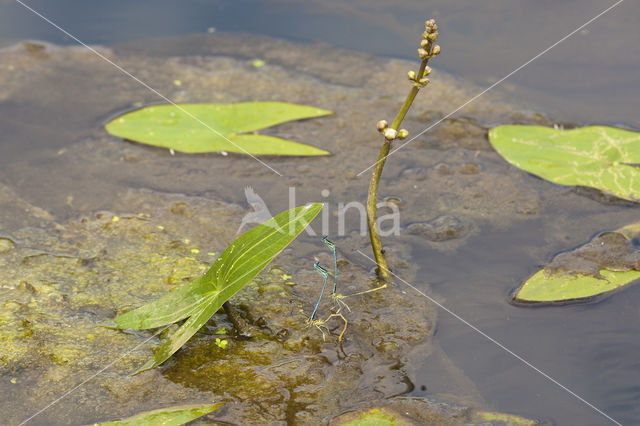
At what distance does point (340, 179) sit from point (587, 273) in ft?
3.95

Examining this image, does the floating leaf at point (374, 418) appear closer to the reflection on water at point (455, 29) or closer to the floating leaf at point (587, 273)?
the floating leaf at point (587, 273)

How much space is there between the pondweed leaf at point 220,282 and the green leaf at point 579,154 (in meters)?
1.63

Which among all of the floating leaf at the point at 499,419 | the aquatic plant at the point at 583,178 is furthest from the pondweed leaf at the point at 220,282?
the aquatic plant at the point at 583,178

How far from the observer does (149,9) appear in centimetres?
436

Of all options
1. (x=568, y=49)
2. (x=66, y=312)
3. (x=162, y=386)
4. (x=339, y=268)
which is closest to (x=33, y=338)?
(x=66, y=312)

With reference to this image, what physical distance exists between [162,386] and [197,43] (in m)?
2.94

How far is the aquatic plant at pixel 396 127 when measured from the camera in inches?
69.1

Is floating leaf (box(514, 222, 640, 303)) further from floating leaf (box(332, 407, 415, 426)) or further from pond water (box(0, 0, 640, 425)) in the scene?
floating leaf (box(332, 407, 415, 426))

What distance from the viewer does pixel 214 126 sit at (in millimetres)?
3236

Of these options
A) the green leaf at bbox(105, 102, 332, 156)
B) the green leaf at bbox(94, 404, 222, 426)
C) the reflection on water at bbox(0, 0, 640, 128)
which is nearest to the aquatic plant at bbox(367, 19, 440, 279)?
the green leaf at bbox(94, 404, 222, 426)

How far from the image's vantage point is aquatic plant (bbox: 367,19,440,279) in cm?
175

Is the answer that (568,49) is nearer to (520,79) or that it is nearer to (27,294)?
(520,79)

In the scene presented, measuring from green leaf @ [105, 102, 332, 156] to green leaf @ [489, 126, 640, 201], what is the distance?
988 millimetres

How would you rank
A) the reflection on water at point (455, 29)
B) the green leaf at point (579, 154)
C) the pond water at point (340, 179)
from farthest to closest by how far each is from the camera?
the reflection on water at point (455, 29)
the green leaf at point (579, 154)
the pond water at point (340, 179)
